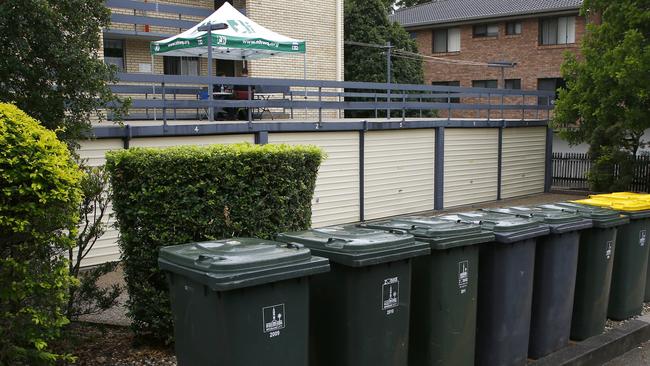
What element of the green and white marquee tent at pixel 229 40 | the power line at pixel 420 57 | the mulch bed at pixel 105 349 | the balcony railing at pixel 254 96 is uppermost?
the power line at pixel 420 57

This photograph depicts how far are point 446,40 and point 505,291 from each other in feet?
105

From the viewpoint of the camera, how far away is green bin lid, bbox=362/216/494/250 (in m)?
4.96

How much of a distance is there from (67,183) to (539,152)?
19015 millimetres

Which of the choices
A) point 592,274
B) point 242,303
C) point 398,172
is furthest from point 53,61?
point 398,172

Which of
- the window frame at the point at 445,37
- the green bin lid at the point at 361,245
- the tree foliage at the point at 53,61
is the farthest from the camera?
the window frame at the point at 445,37

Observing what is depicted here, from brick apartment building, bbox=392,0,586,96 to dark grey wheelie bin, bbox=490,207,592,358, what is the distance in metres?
26.6

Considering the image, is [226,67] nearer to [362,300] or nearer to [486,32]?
[362,300]

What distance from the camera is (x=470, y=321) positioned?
5.25 meters

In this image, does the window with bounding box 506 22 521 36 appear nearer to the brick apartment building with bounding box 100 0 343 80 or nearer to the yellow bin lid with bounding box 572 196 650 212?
the brick apartment building with bounding box 100 0 343 80

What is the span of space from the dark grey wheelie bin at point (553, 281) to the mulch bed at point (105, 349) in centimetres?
334

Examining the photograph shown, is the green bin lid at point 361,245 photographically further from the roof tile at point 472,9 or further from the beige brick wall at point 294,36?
the roof tile at point 472,9

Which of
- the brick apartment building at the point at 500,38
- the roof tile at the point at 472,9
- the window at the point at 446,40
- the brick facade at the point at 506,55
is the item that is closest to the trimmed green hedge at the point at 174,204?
the roof tile at the point at 472,9

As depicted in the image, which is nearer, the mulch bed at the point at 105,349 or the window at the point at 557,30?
→ the mulch bed at the point at 105,349

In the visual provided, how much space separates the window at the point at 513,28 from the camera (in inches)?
1291
